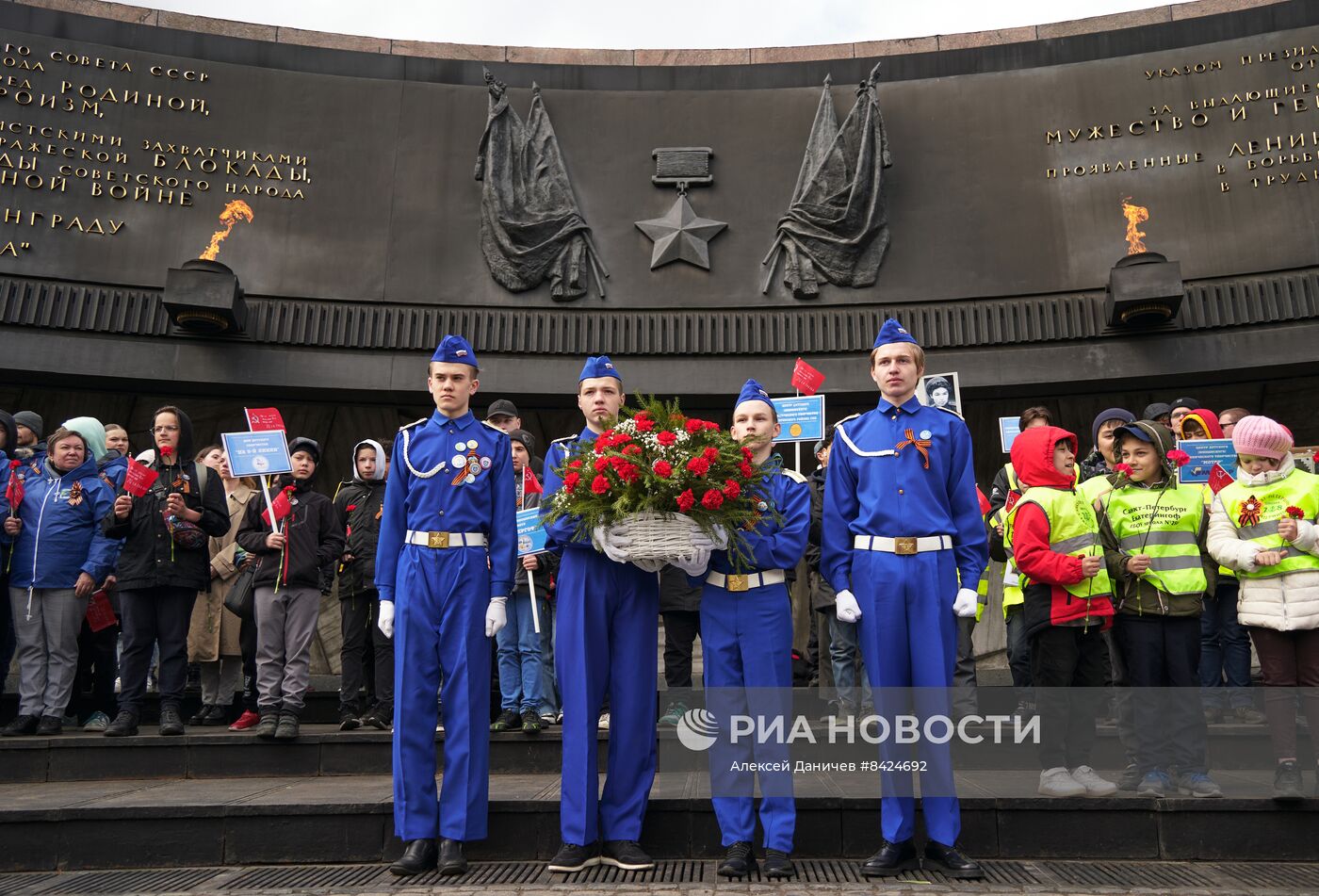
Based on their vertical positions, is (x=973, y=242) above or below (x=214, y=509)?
above

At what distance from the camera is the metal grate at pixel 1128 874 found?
387 cm

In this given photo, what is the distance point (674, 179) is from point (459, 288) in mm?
2479

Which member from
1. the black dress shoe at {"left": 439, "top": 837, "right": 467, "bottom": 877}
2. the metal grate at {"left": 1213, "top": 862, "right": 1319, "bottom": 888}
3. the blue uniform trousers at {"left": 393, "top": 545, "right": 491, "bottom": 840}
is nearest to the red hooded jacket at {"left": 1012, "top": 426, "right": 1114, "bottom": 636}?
the metal grate at {"left": 1213, "top": 862, "right": 1319, "bottom": 888}

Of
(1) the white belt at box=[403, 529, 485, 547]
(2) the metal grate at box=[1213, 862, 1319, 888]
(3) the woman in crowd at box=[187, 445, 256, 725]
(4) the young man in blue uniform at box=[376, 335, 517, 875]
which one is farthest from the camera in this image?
(3) the woman in crowd at box=[187, 445, 256, 725]

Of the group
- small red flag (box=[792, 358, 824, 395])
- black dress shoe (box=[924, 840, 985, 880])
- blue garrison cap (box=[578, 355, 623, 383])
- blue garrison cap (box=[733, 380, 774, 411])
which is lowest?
black dress shoe (box=[924, 840, 985, 880])

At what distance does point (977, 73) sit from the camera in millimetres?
10203

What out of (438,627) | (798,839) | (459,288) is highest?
(459,288)

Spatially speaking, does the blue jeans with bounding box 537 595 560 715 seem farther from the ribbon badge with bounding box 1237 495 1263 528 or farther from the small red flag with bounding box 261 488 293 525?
the ribbon badge with bounding box 1237 495 1263 528

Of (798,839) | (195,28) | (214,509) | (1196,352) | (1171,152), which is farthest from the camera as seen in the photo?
(195,28)

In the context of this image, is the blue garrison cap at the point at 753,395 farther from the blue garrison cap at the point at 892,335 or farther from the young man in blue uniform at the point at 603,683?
the young man in blue uniform at the point at 603,683

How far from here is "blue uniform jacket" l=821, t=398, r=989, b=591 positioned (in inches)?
170

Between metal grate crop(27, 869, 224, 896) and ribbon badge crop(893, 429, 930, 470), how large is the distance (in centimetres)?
353

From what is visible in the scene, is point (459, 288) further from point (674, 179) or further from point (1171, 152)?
point (1171, 152)

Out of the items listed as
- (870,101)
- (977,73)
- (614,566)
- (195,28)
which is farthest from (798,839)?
(195,28)
